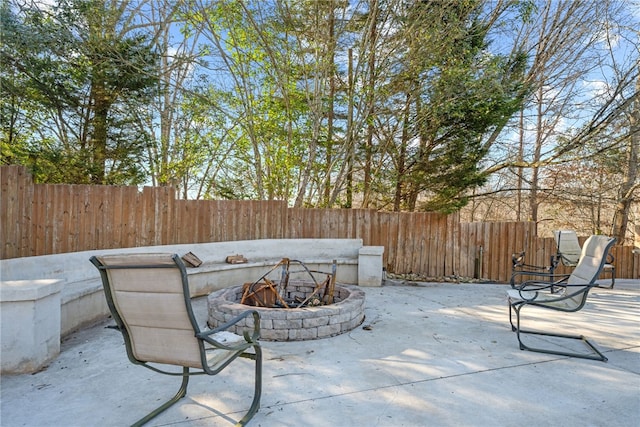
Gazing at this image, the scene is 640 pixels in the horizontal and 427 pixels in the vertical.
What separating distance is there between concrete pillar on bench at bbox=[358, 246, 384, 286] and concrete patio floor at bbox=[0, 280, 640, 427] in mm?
2305

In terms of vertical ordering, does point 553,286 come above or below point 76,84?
below

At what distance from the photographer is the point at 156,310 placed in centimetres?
179

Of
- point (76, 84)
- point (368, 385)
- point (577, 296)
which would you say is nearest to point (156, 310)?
point (368, 385)

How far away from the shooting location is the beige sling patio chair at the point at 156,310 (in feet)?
5.68

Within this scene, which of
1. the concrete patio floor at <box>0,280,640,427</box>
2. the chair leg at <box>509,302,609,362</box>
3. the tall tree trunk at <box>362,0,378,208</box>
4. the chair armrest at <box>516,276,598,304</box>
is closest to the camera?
the concrete patio floor at <box>0,280,640,427</box>

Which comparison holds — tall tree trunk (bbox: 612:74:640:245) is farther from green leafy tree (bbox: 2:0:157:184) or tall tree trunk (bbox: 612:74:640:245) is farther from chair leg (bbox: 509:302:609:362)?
green leafy tree (bbox: 2:0:157:184)

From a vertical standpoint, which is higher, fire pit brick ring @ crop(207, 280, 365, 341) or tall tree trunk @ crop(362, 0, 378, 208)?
tall tree trunk @ crop(362, 0, 378, 208)

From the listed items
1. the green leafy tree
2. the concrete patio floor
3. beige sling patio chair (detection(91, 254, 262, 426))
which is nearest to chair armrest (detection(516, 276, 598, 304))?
the concrete patio floor

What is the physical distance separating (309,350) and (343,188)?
6068mm

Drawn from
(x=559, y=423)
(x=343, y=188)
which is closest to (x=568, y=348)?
(x=559, y=423)

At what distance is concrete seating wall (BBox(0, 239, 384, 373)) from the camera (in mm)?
2641

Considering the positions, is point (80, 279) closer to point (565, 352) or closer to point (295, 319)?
point (295, 319)

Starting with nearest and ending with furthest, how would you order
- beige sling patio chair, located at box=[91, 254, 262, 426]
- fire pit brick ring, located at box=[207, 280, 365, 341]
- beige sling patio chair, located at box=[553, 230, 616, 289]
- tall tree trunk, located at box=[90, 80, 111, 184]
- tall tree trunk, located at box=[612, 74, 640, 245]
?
beige sling patio chair, located at box=[91, 254, 262, 426] → fire pit brick ring, located at box=[207, 280, 365, 341] → beige sling patio chair, located at box=[553, 230, 616, 289] → tall tree trunk, located at box=[90, 80, 111, 184] → tall tree trunk, located at box=[612, 74, 640, 245]

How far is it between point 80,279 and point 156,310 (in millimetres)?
3071
